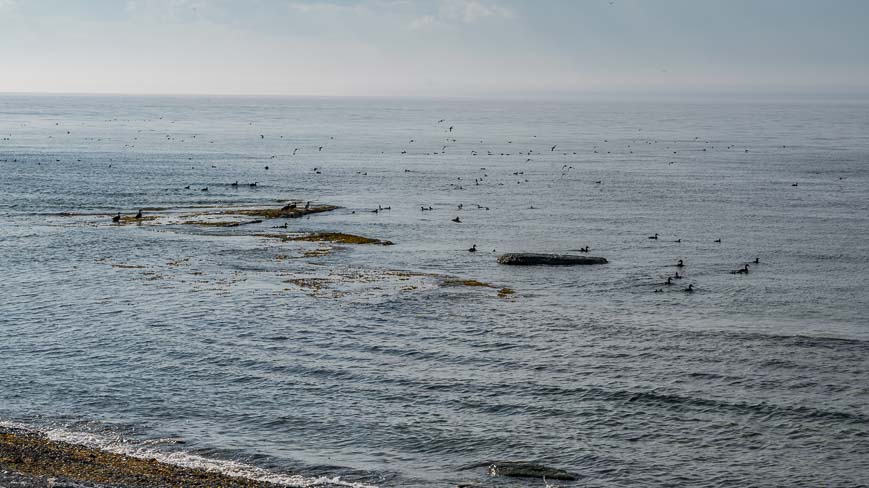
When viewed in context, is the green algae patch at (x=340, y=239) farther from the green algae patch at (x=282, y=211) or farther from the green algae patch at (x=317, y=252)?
the green algae patch at (x=282, y=211)

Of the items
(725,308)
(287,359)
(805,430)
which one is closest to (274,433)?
(287,359)

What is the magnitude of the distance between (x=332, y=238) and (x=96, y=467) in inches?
1718

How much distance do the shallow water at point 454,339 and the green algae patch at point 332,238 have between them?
164 cm

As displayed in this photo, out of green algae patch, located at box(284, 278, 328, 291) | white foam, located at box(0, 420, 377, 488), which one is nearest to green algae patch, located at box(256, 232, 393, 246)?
green algae patch, located at box(284, 278, 328, 291)

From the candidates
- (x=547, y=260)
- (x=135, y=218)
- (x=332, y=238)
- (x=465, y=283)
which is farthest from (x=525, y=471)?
(x=135, y=218)

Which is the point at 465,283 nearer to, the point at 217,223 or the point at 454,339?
the point at 454,339

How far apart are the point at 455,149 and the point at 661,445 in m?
144

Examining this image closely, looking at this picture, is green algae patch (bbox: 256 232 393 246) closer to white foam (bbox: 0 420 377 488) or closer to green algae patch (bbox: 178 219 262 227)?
green algae patch (bbox: 178 219 262 227)

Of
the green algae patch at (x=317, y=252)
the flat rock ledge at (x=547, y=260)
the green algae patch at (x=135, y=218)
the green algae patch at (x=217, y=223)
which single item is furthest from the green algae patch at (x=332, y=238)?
the green algae patch at (x=135, y=218)

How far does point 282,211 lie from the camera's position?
274 feet

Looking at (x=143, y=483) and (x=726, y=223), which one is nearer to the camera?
(x=143, y=483)

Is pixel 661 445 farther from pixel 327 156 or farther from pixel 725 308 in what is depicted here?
pixel 327 156

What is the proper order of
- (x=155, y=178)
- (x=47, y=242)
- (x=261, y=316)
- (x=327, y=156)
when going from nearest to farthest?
(x=261, y=316) → (x=47, y=242) → (x=155, y=178) → (x=327, y=156)

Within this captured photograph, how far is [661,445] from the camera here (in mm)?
31859
